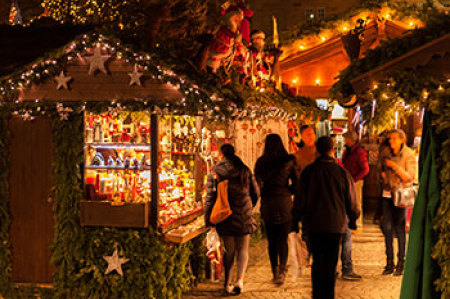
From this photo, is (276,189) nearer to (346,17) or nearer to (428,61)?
(428,61)

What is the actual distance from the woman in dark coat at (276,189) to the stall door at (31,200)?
2826 mm

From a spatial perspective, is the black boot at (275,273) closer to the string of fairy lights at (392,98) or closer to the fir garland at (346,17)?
the string of fairy lights at (392,98)

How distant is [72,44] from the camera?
22.9ft

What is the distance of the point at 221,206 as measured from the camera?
7.21 meters

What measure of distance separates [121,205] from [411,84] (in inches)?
143

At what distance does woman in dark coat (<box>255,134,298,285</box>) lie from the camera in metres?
7.66

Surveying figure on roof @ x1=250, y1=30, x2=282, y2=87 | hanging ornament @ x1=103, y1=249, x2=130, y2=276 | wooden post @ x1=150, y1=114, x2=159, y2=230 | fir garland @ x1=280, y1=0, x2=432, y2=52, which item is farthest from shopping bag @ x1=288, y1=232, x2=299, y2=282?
fir garland @ x1=280, y1=0, x2=432, y2=52

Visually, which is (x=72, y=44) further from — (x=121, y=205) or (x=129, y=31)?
(x=121, y=205)

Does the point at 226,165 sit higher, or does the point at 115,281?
the point at 226,165

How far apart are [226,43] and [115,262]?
324 centimetres

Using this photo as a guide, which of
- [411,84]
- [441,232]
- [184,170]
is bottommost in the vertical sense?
[441,232]

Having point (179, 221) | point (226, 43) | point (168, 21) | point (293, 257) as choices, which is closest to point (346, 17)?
point (226, 43)

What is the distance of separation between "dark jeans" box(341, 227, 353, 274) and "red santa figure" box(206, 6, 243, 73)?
303 centimetres

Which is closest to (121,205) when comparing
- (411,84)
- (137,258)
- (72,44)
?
(137,258)
